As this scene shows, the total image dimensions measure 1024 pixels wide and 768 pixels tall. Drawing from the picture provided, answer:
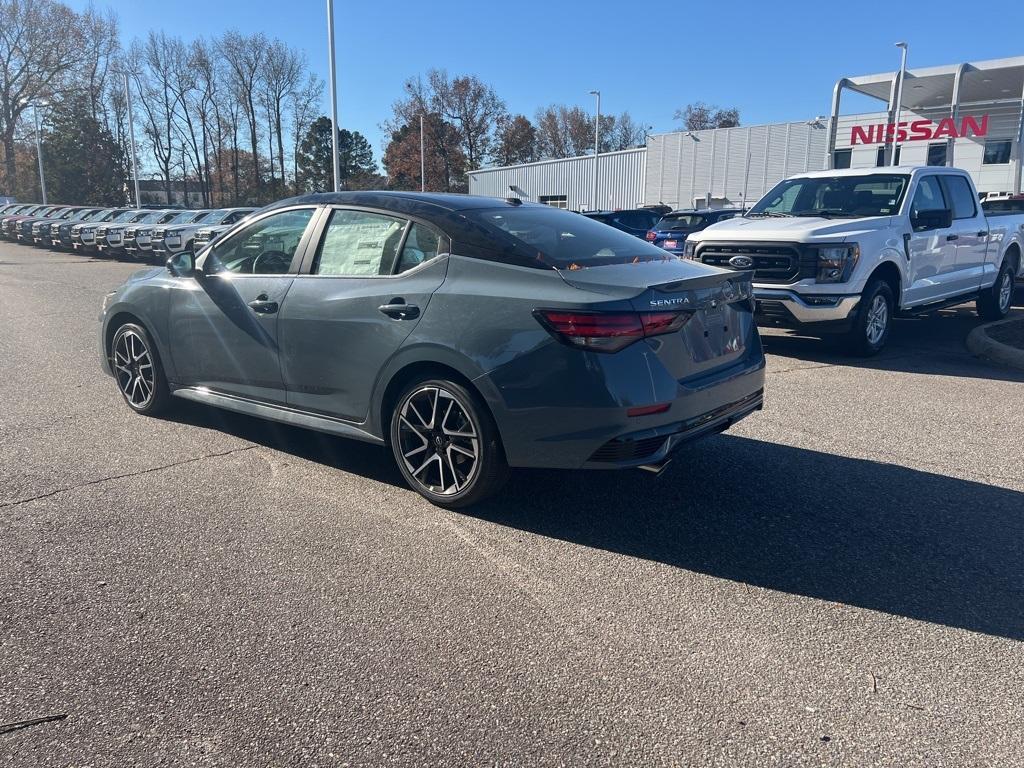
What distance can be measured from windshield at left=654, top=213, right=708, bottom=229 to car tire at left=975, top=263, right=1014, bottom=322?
21.9ft

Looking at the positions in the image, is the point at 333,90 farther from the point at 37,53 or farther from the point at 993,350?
the point at 37,53

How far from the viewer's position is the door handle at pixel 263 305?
15.9ft

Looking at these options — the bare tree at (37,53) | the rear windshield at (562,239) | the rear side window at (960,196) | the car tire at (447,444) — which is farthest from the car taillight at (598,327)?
the bare tree at (37,53)

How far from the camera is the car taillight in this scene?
12.0 feet

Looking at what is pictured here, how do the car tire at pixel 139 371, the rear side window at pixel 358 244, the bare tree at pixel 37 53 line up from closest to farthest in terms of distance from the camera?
the rear side window at pixel 358 244 → the car tire at pixel 139 371 → the bare tree at pixel 37 53

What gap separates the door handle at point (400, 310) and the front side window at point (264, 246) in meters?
1.01

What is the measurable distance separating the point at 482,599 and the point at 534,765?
1045mm

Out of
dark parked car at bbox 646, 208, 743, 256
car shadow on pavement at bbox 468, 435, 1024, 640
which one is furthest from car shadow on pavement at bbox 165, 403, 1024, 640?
dark parked car at bbox 646, 208, 743, 256

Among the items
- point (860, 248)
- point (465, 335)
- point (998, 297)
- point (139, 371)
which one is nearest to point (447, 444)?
point (465, 335)

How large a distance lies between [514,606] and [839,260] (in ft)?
20.4

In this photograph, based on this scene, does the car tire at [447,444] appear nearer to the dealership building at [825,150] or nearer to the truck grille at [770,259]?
the truck grille at [770,259]

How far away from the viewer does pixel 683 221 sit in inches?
689

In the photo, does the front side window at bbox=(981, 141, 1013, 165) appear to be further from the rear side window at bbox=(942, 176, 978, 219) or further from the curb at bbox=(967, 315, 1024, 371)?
the curb at bbox=(967, 315, 1024, 371)

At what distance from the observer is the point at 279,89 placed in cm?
7188
